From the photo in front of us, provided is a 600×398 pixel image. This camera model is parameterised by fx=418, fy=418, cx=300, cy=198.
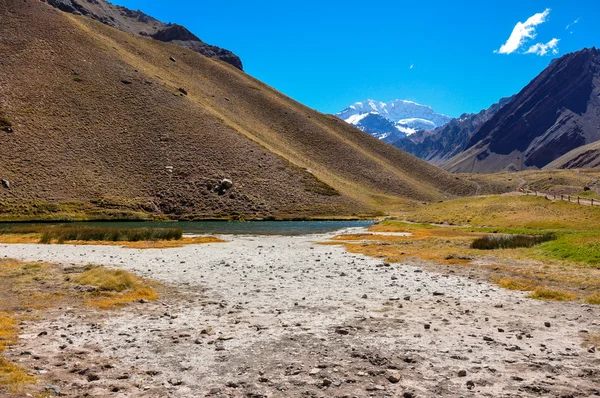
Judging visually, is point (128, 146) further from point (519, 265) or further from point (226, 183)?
point (519, 265)

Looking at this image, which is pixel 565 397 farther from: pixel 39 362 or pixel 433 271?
pixel 433 271

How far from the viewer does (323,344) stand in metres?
12.2

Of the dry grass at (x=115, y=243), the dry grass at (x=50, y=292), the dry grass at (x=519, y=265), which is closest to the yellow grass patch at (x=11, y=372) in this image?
the dry grass at (x=50, y=292)

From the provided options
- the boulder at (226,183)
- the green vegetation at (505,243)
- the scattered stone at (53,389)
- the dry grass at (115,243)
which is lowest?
the dry grass at (115,243)

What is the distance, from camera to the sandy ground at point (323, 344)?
9.27m

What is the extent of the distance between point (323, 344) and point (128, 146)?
118 m

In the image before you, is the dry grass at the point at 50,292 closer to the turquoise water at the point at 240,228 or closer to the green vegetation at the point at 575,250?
the green vegetation at the point at 575,250

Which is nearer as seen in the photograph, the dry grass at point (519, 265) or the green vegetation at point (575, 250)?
the dry grass at point (519, 265)

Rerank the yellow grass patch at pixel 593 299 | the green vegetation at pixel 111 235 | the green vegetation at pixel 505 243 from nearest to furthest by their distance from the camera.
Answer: the yellow grass patch at pixel 593 299
the green vegetation at pixel 505 243
the green vegetation at pixel 111 235

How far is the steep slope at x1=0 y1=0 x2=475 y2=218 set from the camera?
103 metres

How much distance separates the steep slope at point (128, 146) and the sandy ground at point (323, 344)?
90401 mm

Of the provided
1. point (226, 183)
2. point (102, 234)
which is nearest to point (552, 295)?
point (102, 234)

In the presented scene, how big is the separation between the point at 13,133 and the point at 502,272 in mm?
119115

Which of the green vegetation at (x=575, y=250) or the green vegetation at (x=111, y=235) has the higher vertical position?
the green vegetation at (x=575, y=250)
